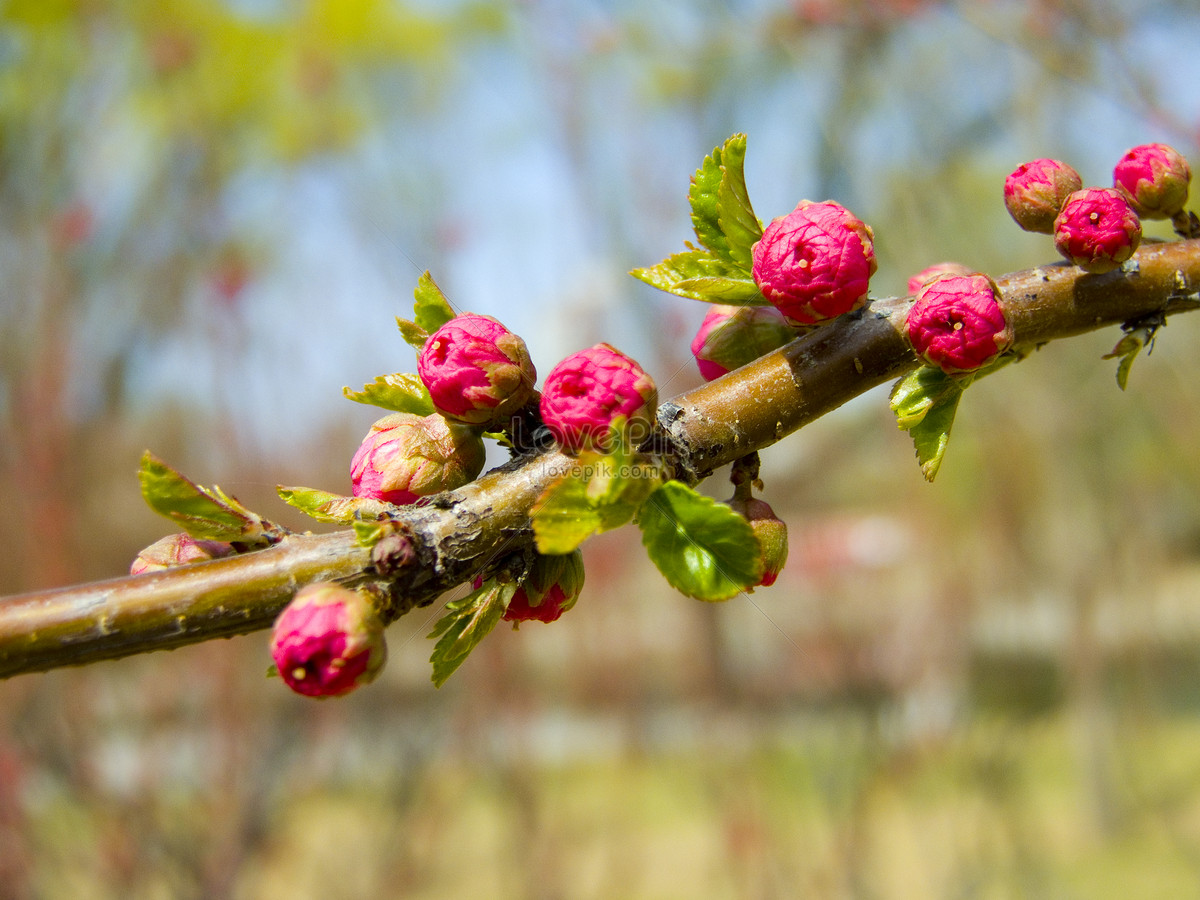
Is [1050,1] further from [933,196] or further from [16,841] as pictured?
[16,841]

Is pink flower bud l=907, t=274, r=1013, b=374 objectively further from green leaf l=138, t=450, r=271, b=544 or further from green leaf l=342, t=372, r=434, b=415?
green leaf l=138, t=450, r=271, b=544

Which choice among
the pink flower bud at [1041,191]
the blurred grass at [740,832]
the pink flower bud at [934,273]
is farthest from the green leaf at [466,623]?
the blurred grass at [740,832]

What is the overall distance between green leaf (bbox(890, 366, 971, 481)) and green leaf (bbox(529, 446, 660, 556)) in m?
0.24

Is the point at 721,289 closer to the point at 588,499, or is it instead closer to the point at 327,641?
the point at 588,499

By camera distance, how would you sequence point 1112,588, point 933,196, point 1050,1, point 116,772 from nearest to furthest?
1. point 1050,1
2. point 116,772
3. point 933,196
4. point 1112,588

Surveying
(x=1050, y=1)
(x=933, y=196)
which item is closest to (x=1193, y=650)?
(x=933, y=196)

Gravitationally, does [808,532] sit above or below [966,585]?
above

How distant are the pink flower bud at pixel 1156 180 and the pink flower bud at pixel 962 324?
330mm

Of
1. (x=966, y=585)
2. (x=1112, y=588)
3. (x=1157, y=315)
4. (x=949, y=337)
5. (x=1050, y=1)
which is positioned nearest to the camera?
(x=949, y=337)

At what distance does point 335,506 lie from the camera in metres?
0.61

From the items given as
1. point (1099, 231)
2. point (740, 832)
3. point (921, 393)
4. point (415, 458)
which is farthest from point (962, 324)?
point (740, 832)

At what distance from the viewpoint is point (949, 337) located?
0.60 m

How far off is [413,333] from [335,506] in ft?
0.59

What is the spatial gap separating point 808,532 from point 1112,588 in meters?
4.06
